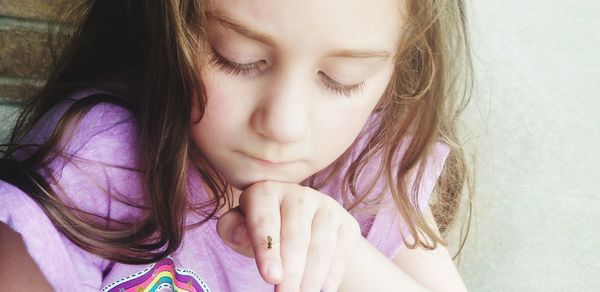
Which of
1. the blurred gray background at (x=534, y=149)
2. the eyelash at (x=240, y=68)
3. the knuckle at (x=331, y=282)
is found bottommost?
the blurred gray background at (x=534, y=149)

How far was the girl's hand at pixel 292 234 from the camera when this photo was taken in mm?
859

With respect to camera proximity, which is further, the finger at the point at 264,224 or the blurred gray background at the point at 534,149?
the blurred gray background at the point at 534,149

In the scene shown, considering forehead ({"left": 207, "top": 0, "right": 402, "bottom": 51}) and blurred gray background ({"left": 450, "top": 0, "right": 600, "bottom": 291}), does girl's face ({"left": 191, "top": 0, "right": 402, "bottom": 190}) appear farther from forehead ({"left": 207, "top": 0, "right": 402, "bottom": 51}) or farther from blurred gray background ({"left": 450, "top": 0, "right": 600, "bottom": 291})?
blurred gray background ({"left": 450, "top": 0, "right": 600, "bottom": 291})

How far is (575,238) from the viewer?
150 cm

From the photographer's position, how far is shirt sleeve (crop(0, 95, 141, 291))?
0.92 meters

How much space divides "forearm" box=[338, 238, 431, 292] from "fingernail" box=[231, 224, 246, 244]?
220 millimetres

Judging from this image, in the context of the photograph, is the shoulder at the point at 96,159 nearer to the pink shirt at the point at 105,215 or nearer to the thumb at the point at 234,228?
the pink shirt at the point at 105,215

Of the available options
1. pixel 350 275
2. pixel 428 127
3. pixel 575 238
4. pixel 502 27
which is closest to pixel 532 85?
pixel 502 27

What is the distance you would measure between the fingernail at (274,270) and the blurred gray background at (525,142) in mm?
740

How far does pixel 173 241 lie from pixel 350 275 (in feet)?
0.89

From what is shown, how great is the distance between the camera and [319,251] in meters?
0.90

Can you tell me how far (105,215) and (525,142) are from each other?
986 millimetres

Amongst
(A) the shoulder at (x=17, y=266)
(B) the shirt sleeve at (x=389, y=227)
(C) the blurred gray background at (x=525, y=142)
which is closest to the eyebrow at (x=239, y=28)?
(A) the shoulder at (x=17, y=266)

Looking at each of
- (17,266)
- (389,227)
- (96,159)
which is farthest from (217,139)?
(389,227)
